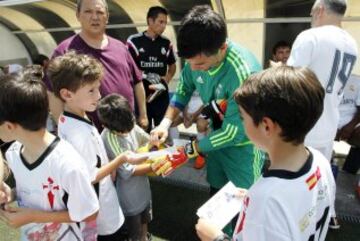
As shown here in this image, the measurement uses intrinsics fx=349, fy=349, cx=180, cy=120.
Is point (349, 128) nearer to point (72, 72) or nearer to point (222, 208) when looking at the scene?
point (222, 208)

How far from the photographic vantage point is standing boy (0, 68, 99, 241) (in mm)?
1598

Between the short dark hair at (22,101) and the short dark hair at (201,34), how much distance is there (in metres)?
0.77

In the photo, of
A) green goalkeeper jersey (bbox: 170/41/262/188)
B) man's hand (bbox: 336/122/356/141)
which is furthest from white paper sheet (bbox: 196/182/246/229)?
man's hand (bbox: 336/122/356/141)

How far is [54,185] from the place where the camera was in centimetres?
164

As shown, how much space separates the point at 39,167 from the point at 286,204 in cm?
113

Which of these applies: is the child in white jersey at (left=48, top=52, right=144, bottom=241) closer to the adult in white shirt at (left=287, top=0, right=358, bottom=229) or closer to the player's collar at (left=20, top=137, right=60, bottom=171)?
the player's collar at (left=20, top=137, right=60, bottom=171)

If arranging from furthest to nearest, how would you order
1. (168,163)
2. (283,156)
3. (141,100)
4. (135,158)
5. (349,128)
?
(349,128) → (141,100) → (135,158) → (168,163) → (283,156)

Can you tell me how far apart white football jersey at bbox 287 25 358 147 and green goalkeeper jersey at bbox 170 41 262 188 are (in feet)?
2.66

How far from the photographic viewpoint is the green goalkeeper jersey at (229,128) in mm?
1995

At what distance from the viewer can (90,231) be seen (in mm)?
2080

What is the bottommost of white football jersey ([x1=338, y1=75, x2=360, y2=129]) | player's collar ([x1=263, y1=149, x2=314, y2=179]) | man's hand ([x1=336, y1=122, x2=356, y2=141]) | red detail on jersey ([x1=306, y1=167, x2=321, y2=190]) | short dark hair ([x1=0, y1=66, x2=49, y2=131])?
man's hand ([x1=336, y1=122, x2=356, y2=141])

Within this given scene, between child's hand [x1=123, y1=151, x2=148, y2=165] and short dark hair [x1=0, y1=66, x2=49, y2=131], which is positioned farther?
child's hand [x1=123, y1=151, x2=148, y2=165]

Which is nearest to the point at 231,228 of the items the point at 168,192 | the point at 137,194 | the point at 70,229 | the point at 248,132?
the point at 137,194

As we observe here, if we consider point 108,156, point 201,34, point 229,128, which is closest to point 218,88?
point 229,128
